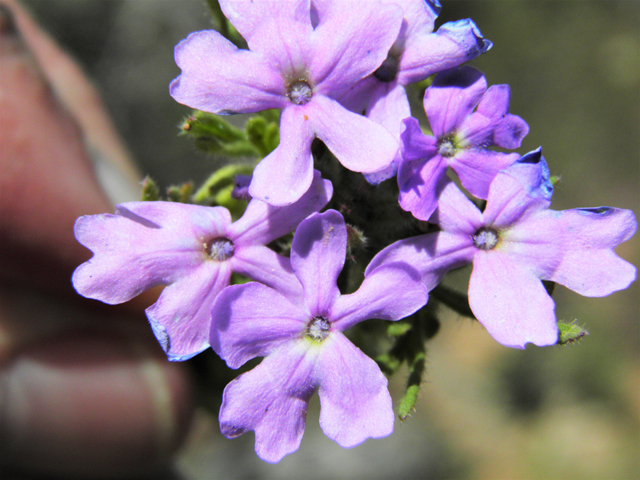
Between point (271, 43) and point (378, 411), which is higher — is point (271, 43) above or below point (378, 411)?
above

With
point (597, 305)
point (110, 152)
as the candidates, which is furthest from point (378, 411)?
point (597, 305)

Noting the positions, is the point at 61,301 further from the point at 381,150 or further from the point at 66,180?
the point at 381,150

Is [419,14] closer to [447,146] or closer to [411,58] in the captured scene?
[411,58]

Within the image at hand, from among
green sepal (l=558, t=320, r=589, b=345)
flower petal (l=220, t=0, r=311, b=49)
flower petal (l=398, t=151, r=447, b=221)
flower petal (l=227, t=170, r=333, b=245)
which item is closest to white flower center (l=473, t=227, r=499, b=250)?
flower petal (l=398, t=151, r=447, b=221)

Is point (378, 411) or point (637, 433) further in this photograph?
point (637, 433)

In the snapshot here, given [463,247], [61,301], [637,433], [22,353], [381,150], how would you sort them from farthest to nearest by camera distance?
1. [637,433]
2. [61,301]
3. [22,353]
4. [463,247]
5. [381,150]

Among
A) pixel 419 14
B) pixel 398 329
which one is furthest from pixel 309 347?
pixel 419 14

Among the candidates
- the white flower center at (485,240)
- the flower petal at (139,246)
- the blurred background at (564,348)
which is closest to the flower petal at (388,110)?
the white flower center at (485,240)
